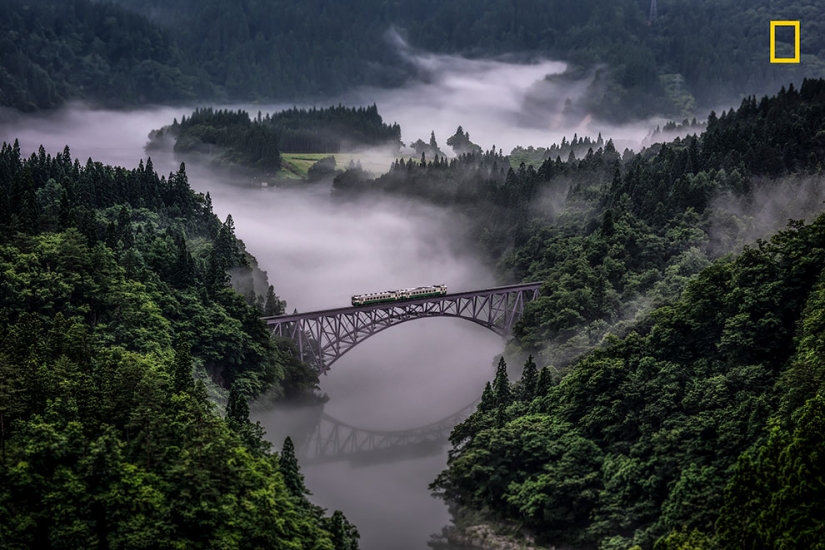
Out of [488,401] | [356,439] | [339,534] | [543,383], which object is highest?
[543,383]

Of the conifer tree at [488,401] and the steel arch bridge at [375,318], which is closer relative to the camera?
the conifer tree at [488,401]

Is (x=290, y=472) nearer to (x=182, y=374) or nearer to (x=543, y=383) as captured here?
(x=182, y=374)

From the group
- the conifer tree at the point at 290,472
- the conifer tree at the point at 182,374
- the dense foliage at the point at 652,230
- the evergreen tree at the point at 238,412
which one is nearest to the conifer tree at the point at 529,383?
the dense foliage at the point at 652,230

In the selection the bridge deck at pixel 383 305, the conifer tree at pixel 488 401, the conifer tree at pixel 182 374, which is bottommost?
the conifer tree at pixel 488 401

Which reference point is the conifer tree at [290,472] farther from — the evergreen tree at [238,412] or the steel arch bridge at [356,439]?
the steel arch bridge at [356,439]

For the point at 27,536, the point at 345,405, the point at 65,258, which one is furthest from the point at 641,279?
the point at 27,536

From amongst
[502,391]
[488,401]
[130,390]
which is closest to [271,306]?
[502,391]
